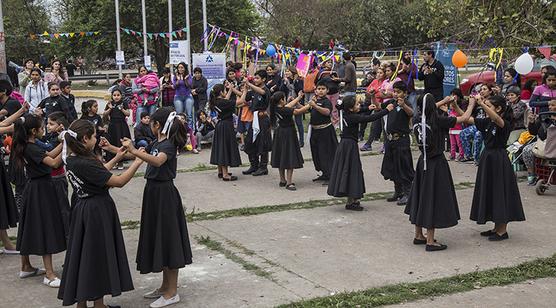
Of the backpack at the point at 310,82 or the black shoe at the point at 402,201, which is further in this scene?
the backpack at the point at 310,82

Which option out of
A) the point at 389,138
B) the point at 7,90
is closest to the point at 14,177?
the point at 7,90

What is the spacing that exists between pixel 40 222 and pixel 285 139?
502 cm

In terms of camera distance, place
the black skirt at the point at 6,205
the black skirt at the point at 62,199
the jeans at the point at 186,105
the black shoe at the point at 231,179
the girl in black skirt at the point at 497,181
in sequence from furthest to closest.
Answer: the jeans at the point at 186,105 → the black shoe at the point at 231,179 → the girl in black skirt at the point at 497,181 → the black skirt at the point at 6,205 → the black skirt at the point at 62,199

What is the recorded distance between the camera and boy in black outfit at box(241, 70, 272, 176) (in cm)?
1191

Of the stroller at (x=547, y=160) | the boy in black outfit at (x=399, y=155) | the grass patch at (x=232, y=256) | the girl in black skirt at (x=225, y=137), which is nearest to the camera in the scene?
the grass patch at (x=232, y=256)

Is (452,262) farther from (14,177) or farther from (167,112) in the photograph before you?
(14,177)

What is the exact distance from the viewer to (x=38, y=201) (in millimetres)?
6582

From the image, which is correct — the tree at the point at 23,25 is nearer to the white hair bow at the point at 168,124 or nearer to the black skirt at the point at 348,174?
the black skirt at the point at 348,174

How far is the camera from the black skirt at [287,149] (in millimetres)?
10867

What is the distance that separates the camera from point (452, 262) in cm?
714

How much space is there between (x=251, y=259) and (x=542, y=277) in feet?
9.53

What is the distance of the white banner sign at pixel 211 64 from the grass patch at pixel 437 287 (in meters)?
10.9

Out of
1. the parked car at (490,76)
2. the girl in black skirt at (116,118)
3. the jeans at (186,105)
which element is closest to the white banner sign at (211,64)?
the jeans at (186,105)

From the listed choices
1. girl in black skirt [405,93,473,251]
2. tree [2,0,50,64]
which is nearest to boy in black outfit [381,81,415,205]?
girl in black skirt [405,93,473,251]
